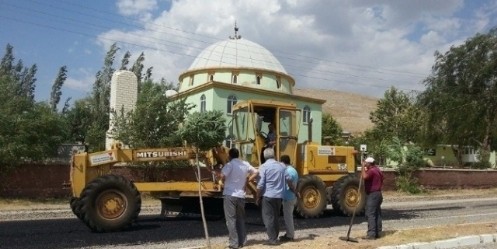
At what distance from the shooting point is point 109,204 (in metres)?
11.6

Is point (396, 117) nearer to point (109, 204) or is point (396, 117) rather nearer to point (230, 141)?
point (230, 141)

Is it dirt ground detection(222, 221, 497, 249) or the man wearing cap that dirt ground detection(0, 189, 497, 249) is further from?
the man wearing cap

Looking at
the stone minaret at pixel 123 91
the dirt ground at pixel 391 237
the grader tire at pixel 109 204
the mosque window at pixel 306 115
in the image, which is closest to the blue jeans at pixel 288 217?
the dirt ground at pixel 391 237

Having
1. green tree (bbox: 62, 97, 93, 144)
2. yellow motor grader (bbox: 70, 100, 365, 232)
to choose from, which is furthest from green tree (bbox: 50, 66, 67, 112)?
yellow motor grader (bbox: 70, 100, 365, 232)

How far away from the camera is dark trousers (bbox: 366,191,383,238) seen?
420 inches

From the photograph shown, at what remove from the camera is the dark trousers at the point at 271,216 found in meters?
9.67

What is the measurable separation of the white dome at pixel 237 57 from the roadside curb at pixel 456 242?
42.8 meters

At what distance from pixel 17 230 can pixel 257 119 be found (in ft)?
20.6

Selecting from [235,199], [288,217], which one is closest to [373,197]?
[288,217]

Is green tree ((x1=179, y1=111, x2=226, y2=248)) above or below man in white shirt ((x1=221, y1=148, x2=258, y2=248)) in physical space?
above

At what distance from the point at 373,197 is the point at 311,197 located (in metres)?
3.98

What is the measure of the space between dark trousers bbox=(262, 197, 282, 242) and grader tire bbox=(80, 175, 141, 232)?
3.41m

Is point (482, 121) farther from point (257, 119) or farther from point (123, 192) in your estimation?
point (123, 192)

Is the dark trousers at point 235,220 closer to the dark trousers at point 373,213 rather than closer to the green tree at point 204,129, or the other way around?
the green tree at point 204,129
